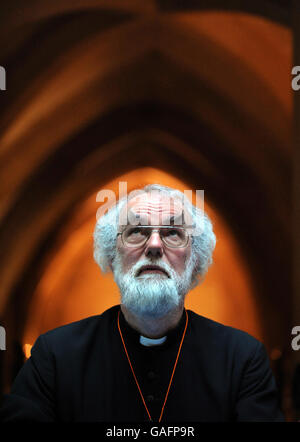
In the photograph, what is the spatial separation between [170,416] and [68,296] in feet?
3.46

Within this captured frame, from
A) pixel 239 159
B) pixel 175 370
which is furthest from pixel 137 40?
pixel 175 370

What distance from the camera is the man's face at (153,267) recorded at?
244cm

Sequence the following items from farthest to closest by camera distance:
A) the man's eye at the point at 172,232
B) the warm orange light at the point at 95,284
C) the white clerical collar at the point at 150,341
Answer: the warm orange light at the point at 95,284
the white clerical collar at the point at 150,341
the man's eye at the point at 172,232

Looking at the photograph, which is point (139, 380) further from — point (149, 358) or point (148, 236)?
point (148, 236)

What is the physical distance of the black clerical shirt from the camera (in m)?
2.44

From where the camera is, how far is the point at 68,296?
324 centimetres

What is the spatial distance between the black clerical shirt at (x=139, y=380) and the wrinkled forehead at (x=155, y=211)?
0.54m

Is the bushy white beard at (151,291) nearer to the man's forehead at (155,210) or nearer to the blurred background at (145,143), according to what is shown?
the man's forehead at (155,210)

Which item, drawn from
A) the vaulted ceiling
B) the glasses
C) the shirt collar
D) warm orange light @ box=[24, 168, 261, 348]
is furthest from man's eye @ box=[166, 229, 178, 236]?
the vaulted ceiling

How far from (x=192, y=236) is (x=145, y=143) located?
3.53ft

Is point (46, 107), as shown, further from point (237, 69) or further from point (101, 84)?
point (237, 69)

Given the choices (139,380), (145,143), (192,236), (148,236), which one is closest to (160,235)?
(148,236)

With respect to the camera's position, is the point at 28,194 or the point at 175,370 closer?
the point at 175,370

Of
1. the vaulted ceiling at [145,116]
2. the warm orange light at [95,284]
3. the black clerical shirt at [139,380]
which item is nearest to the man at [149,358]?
the black clerical shirt at [139,380]
